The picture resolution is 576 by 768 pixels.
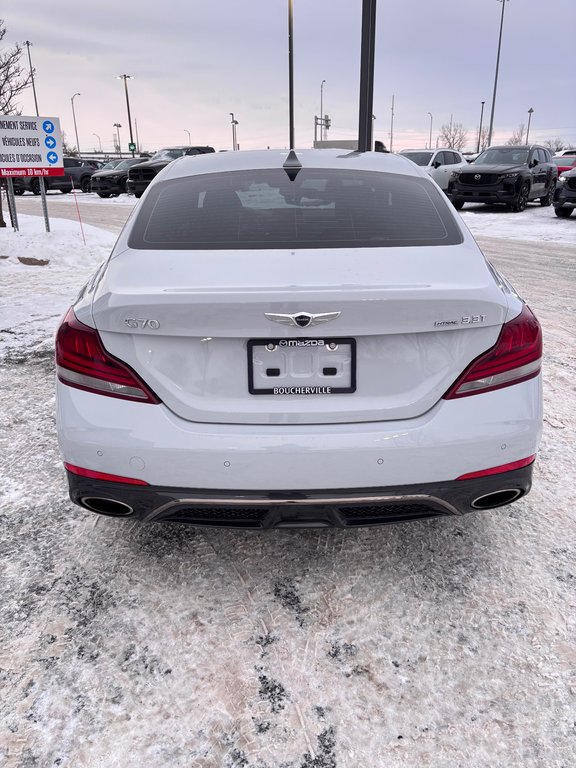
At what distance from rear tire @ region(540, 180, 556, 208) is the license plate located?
21821 mm

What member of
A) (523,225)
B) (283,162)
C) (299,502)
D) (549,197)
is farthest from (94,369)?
(549,197)

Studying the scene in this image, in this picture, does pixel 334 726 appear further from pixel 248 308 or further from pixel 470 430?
pixel 248 308

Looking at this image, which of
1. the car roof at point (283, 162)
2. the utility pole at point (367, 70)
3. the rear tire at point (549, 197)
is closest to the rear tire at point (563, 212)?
the rear tire at point (549, 197)

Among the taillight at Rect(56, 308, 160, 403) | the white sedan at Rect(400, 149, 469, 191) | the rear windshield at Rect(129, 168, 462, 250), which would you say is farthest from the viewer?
the white sedan at Rect(400, 149, 469, 191)

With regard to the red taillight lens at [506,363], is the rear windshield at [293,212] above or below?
above

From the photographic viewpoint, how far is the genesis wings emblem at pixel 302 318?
6.69 ft

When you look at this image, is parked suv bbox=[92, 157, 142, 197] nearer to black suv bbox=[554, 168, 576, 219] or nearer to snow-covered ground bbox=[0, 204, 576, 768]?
black suv bbox=[554, 168, 576, 219]

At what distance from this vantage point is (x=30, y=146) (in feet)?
37.8

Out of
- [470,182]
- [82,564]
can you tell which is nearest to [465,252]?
[82,564]

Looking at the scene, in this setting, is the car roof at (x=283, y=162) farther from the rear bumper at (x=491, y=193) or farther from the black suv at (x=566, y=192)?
the rear bumper at (x=491, y=193)

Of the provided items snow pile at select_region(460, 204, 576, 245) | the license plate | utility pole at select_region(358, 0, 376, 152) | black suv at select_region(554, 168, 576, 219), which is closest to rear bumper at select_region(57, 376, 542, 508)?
the license plate

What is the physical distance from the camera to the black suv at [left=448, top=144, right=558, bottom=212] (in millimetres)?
18641

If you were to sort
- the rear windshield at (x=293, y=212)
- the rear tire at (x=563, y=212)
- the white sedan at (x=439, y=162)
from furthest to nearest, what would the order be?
the white sedan at (x=439, y=162)
the rear tire at (x=563, y=212)
the rear windshield at (x=293, y=212)

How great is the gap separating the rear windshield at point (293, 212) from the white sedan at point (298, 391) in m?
0.25
